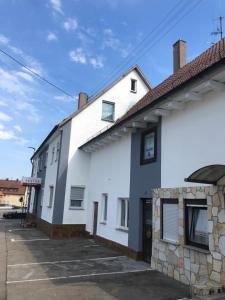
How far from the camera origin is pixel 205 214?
24.8 ft

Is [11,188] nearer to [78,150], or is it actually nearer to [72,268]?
[78,150]

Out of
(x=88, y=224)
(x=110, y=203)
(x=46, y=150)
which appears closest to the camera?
(x=110, y=203)

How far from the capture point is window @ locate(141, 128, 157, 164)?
34.1 ft

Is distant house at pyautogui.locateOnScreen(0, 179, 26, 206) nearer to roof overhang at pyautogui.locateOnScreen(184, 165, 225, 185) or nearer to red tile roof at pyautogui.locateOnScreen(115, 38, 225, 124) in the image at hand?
red tile roof at pyautogui.locateOnScreen(115, 38, 225, 124)

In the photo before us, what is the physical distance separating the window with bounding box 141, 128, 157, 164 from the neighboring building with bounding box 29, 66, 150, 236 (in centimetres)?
676

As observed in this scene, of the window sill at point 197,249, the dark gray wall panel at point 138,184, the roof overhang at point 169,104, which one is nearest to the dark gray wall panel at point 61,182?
the roof overhang at point 169,104

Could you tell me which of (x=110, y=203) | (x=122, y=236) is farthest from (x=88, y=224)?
(x=122, y=236)

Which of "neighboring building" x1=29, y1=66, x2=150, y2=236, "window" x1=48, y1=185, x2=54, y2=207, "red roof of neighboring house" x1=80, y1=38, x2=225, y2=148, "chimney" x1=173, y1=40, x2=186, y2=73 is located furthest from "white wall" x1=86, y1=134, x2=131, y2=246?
"chimney" x1=173, y1=40, x2=186, y2=73

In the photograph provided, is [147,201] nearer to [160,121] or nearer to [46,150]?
[160,121]

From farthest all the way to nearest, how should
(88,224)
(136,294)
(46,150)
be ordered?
1. (46,150)
2. (88,224)
3. (136,294)

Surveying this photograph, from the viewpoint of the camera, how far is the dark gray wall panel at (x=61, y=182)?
54.2 feet

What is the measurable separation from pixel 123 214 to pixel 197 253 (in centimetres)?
547

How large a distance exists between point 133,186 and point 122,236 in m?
2.22

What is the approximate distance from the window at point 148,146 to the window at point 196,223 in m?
2.66
